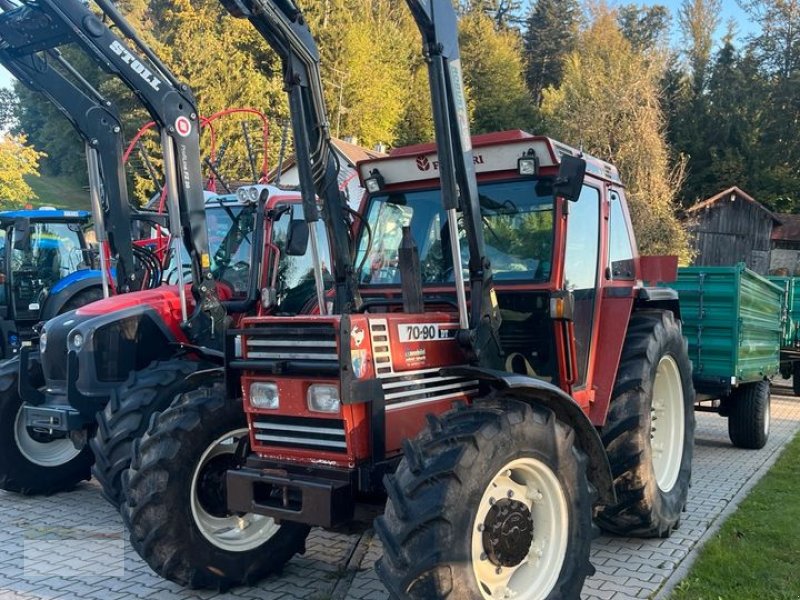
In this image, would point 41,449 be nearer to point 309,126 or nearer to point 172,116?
point 172,116

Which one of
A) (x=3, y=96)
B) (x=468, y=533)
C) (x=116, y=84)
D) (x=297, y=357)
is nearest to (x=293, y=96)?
(x=297, y=357)

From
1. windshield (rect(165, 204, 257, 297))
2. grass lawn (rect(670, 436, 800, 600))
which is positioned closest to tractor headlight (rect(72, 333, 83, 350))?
windshield (rect(165, 204, 257, 297))

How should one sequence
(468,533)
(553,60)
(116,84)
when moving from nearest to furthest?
1. (468,533)
2. (116,84)
3. (553,60)

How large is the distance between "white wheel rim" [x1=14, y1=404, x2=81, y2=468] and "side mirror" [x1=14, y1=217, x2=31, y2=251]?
4791 mm

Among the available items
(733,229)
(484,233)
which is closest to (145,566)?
(484,233)

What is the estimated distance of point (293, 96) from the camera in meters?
4.24

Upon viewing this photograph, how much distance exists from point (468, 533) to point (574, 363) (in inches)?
66.2

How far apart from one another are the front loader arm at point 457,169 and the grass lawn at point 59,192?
48.8m

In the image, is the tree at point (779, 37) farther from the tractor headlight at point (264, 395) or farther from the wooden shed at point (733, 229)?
the tractor headlight at point (264, 395)

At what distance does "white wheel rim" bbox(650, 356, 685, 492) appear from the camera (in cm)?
583

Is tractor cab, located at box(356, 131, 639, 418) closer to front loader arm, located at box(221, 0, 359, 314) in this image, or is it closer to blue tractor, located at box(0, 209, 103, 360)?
front loader arm, located at box(221, 0, 359, 314)

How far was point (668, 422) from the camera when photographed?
19.4ft

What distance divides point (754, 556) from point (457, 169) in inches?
126

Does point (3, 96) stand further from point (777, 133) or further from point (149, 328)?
point (149, 328)
